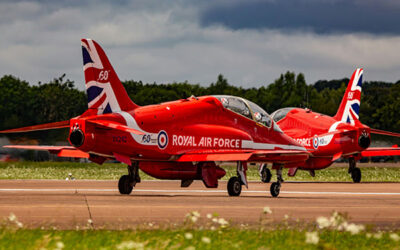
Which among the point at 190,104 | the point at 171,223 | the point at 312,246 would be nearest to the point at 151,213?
the point at 171,223

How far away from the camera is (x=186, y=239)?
10094mm

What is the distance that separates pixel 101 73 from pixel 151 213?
8.49 m

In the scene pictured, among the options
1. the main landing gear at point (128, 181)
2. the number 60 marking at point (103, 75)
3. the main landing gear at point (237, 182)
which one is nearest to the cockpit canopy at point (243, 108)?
the main landing gear at point (237, 182)

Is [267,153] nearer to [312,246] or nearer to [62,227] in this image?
[62,227]

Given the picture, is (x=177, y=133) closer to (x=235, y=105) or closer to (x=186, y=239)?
(x=235, y=105)

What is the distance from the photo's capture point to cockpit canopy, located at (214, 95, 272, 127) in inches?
1023

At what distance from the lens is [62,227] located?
465 inches

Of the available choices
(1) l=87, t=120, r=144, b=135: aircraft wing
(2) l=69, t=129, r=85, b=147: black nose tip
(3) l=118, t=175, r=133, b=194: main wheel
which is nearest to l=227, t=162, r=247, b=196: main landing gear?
(3) l=118, t=175, r=133, b=194: main wheel

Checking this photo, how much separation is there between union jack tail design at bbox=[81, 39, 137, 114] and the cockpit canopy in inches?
183

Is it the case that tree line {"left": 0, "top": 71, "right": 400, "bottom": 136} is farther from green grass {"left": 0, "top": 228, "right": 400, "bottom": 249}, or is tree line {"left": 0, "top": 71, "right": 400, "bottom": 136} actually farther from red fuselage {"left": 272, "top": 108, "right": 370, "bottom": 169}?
green grass {"left": 0, "top": 228, "right": 400, "bottom": 249}

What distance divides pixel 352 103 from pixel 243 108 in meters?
19.0

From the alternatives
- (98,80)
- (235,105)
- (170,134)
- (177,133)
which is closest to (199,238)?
(98,80)

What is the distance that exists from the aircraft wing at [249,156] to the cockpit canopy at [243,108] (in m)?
1.94

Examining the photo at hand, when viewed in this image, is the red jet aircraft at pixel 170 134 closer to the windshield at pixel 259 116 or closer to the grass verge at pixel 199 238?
the windshield at pixel 259 116
